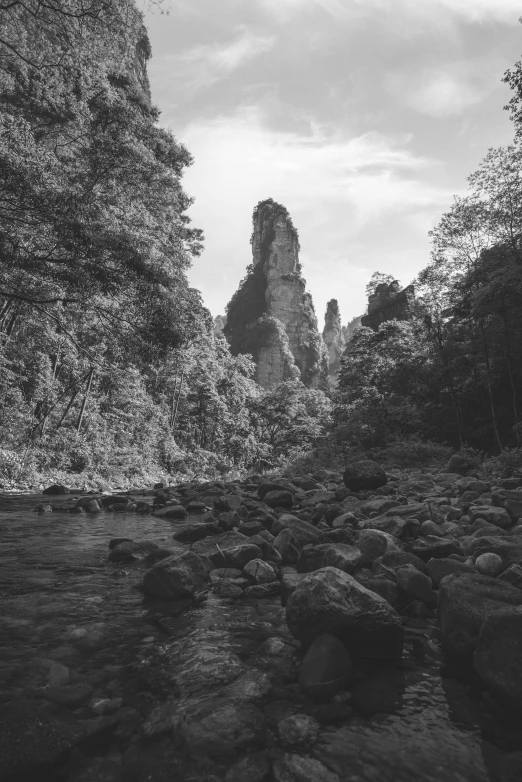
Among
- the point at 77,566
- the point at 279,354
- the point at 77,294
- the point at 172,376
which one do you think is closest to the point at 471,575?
the point at 77,566

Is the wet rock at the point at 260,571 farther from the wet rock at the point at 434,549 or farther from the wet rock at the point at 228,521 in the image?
the wet rock at the point at 228,521

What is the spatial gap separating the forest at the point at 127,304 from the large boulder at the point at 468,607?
9.12 meters

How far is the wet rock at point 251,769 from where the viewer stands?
80.0 inches

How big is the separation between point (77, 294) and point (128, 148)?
10574mm

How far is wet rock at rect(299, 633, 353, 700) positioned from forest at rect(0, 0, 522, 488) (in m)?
9.04

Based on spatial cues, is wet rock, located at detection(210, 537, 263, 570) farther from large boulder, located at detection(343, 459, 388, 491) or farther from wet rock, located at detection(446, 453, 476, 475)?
wet rock, located at detection(446, 453, 476, 475)

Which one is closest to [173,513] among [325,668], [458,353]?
[325,668]

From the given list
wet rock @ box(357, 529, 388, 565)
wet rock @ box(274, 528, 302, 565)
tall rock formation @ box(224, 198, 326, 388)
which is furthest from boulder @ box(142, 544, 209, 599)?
tall rock formation @ box(224, 198, 326, 388)

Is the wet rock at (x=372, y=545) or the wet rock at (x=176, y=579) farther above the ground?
the wet rock at (x=372, y=545)

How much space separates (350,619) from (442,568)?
1606mm

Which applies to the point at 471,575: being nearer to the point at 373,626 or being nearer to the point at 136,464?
the point at 373,626

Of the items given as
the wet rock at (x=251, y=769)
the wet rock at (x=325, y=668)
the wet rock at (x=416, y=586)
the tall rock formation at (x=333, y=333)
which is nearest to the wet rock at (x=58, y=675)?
the wet rock at (x=251, y=769)

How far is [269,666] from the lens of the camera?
307 centimetres

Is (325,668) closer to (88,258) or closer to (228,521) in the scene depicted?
(228,521)
